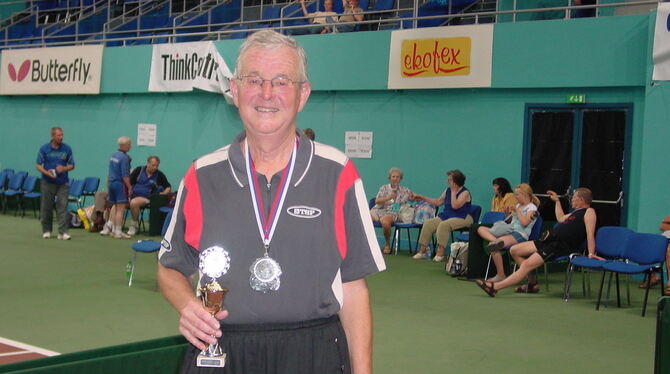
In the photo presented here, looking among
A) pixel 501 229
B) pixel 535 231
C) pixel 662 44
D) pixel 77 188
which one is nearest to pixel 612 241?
pixel 535 231

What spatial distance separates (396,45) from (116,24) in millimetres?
9892

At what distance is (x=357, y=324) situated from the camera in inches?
97.1

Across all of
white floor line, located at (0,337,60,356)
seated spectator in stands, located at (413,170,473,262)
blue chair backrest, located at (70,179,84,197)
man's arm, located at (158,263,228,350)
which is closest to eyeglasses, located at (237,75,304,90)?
man's arm, located at (158,263,228,350)

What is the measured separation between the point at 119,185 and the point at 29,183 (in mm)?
4461

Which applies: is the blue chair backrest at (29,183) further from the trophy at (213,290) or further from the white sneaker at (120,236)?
the trophy at (213,290)

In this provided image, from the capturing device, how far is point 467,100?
13.9 m

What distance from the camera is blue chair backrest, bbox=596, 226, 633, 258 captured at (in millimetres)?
10000

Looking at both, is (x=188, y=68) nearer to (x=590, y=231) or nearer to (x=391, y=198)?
(x=391, y=198)

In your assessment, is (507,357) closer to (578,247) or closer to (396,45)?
(578,247)

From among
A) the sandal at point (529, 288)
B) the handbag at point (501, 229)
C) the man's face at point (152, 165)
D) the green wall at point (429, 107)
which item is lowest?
the sandal at point (529, 288)

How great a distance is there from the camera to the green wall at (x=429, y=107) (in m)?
12.1

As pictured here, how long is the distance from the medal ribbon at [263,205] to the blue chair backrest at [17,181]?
17990 mm

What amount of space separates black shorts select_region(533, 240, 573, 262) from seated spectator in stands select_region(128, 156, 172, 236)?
25.8 ft

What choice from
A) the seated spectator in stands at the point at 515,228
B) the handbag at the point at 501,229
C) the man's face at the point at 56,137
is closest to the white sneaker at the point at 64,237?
the man's face at the point at 56,137
